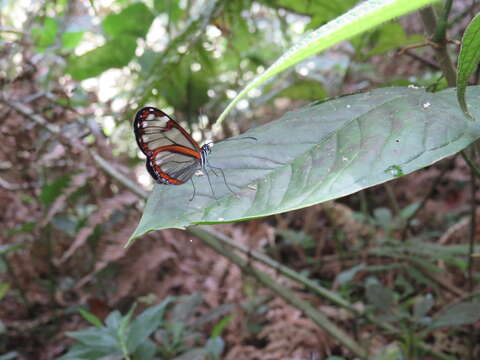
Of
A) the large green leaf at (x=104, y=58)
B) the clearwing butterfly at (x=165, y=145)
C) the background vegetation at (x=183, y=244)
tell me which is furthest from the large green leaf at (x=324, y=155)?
the large green leaf at (x=104, y=58)

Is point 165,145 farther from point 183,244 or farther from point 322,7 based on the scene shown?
point 183,244

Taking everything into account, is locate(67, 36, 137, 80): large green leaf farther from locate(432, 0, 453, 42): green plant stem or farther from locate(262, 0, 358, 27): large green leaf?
locate(432, 0, 453, 42): green plant stem

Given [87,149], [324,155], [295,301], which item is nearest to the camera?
[324,155]

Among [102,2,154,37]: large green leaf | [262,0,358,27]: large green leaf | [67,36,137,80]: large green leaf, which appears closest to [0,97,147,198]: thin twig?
[67,36,137,80]: large green leaf

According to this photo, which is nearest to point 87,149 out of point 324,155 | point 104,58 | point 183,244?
point 104,58

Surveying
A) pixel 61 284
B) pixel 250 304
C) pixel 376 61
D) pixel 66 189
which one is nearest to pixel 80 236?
pixel 66 189

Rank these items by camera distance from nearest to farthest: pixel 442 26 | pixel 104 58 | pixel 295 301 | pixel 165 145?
pixel 442 26 → pixel 165 145 → pixel 295 301 → pixel 104 58

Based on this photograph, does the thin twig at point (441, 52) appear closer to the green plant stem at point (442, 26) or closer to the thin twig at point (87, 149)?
the green plant stem at point (442, 26)

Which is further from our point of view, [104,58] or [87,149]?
[104,58]
